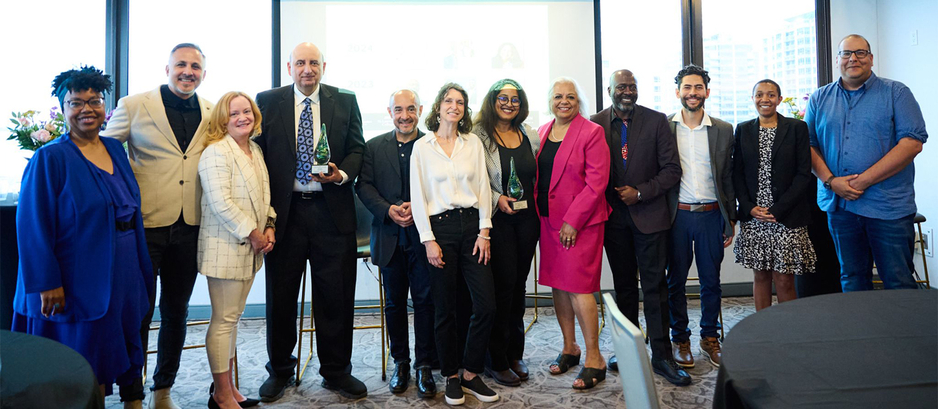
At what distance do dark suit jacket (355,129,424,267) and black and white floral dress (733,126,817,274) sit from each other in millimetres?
1989

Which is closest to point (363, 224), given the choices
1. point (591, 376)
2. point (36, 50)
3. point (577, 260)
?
point (577, 260)

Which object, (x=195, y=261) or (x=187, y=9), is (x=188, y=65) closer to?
(x=195, y=261)

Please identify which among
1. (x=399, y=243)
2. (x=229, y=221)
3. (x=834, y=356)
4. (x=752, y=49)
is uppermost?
(x=752, y=49)

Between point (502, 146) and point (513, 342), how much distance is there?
1098 millimetres

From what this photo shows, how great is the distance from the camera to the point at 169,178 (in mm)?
2598

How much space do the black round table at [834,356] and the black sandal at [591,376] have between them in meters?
1.41

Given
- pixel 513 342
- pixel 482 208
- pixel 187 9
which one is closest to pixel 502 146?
pixel 482 208

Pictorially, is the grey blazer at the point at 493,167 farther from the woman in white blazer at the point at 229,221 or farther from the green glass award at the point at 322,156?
the woman in white blazer at the point at 229,221

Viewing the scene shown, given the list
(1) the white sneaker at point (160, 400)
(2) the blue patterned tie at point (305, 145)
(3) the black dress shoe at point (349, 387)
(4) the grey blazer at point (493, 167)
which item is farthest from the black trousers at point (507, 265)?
(1) the white sneaker at point (160, 400)

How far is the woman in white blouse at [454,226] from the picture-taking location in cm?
274

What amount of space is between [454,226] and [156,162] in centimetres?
138

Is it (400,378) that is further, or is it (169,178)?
(400,378)

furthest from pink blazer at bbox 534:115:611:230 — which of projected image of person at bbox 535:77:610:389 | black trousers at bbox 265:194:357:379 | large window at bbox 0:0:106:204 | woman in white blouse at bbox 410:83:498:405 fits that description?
large window at bbox 0:0:106:204

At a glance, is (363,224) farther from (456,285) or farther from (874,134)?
(874,134)
